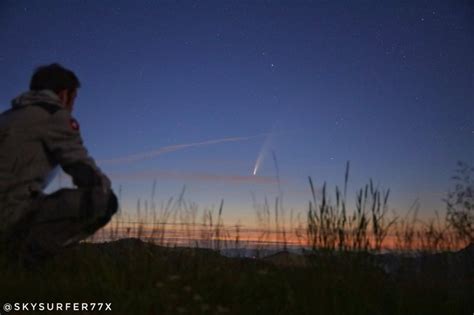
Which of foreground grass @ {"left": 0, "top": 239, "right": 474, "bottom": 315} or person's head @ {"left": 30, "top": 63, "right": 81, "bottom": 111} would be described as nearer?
foreground grass @ {"left": 0, "top": 239, "right": 474, "bottom": 315}

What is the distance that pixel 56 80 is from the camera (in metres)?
4.00

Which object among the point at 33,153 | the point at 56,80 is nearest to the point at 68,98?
the point at 56,80

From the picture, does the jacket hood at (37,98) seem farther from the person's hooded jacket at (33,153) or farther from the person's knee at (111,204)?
the person's knee at (111,204)

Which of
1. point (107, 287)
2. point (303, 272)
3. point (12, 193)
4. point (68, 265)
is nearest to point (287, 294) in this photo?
point (303, 272)

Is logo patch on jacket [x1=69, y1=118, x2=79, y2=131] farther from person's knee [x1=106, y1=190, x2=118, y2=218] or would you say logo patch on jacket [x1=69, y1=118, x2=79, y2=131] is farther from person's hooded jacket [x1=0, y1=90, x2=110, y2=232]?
person's knee [x1=106, y1=190, x2=118, y2=218]

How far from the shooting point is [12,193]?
3664mm

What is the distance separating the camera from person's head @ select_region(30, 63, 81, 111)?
3.99 meters

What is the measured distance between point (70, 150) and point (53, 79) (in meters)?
0.68

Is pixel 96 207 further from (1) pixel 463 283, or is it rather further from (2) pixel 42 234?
(1) pixel 463 283

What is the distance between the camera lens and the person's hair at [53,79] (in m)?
3.99

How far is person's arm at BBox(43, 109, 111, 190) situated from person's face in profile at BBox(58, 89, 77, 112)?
0.35 m

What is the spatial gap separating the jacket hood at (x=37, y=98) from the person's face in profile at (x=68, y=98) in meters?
0.15

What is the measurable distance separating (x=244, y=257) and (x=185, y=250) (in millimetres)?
619

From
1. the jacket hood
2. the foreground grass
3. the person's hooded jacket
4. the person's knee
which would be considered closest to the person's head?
the jacket hood
